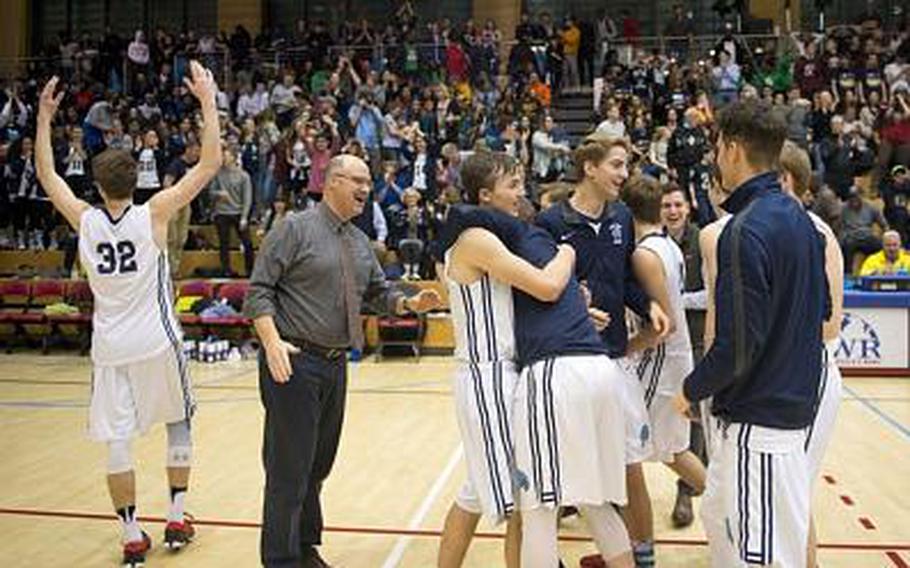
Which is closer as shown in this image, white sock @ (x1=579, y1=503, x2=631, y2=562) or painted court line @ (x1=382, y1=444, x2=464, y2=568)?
white sock @ (x1=579, y1=503, x2=631, y2=562)

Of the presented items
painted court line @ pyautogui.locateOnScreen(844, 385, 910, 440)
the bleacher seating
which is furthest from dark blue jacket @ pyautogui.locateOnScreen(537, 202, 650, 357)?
the bleacher seating

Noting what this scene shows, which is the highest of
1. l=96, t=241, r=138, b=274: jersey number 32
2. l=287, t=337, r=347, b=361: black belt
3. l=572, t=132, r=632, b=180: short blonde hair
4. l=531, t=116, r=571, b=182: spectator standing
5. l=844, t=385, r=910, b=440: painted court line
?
l=531, t=116, r=571, b=182: spectator standing

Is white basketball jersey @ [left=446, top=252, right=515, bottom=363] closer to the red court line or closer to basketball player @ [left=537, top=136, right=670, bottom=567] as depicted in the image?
basketball player @ [left=537, top=136, right=670, bottom=567]

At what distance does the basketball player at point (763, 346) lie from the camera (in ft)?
10.6

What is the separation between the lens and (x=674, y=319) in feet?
16.0

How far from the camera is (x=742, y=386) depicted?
3354 millimetres

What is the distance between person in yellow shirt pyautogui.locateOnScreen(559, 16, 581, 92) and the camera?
2100 cm

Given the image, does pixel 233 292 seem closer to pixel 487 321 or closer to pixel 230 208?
pixel 230 208

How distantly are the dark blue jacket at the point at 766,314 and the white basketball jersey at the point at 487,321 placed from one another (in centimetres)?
93

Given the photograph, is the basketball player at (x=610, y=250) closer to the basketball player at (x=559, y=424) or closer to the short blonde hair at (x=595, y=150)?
the short blonde hair at (x=595, y=150)

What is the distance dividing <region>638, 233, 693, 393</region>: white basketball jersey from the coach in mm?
1144

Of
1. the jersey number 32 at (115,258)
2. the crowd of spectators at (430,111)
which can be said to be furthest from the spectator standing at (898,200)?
the jersey number 32 at (115,258)

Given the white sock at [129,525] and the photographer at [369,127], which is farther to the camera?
the photographer at [369,127]

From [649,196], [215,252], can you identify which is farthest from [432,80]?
[649,196]
